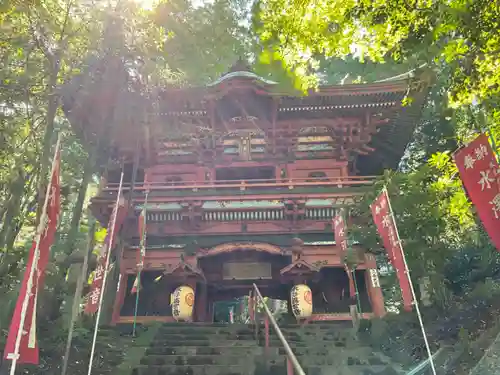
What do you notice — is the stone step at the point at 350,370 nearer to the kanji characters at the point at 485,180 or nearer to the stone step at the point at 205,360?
the stone step at the point at 205,360

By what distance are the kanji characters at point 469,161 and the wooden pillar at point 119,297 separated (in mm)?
9179

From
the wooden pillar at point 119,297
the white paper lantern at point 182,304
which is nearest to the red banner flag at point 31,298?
the white paper lantern at point 182,304

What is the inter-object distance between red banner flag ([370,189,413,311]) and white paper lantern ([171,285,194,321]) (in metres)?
5.25

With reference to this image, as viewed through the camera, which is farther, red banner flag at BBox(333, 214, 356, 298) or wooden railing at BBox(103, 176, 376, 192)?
wooden railing at BBox(103, 176, 376, 192)

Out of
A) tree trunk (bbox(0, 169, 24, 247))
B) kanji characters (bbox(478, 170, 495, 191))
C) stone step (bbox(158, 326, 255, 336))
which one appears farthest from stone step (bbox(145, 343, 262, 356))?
kanji characters (bbox(478, 170, 495, 191))

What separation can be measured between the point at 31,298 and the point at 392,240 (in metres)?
5.96

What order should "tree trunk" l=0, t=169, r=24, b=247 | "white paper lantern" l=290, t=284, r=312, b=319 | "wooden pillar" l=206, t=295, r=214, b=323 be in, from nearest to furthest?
"tree trunk" l=0, t=169, r=24, b=247 → "white paper lantern" l=290, t=284, r=312, b=319 → "wooden pillar" l=206, t=295, r=214, b=323

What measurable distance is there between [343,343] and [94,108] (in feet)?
22.6

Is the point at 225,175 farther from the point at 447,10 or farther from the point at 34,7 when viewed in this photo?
the point at 447,10

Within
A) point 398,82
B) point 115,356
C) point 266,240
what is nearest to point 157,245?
point 266,240

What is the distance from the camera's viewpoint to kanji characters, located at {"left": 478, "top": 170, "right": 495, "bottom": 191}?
573 cm

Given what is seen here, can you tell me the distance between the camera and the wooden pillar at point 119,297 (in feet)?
36.7

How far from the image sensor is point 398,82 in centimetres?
1231

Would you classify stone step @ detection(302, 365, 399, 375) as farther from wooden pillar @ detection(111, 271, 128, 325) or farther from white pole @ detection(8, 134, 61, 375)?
wooden pillar @ detection(111, 271, 128, 325)
